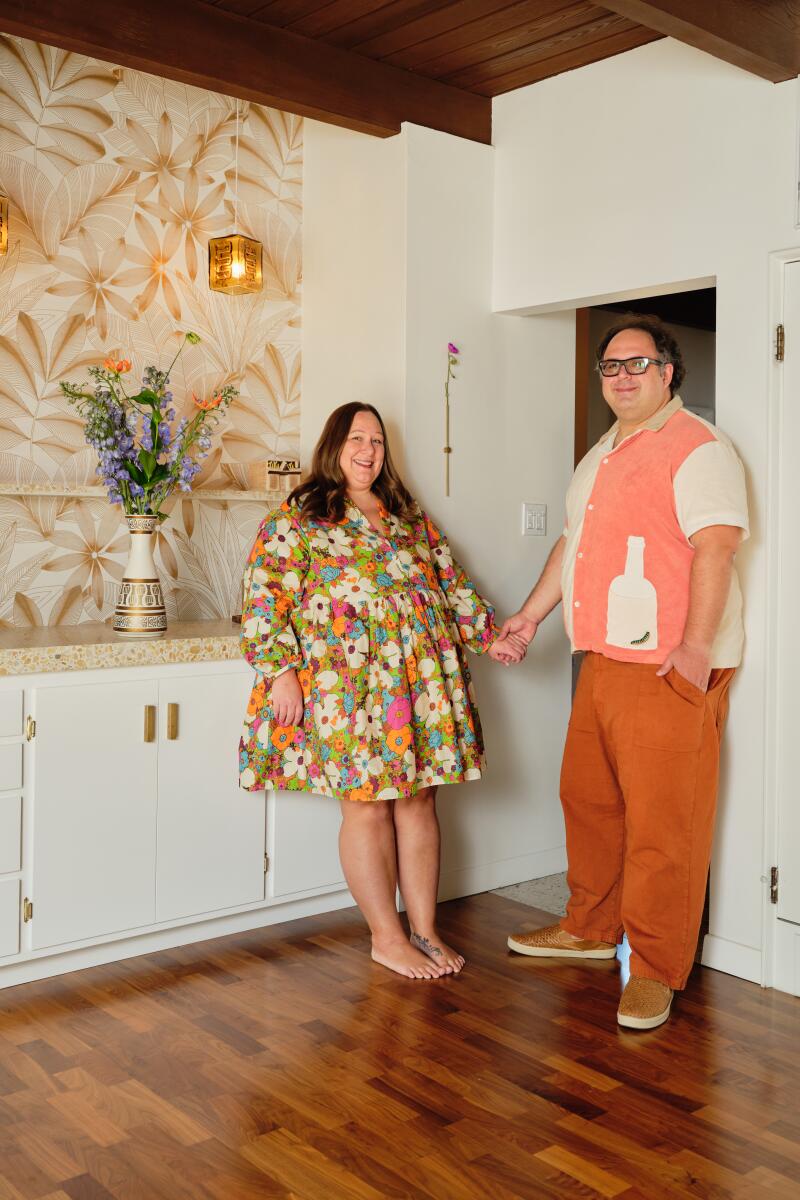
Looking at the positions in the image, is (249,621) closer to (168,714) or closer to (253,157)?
(168,714)

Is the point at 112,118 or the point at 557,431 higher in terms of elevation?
the point at 112,118

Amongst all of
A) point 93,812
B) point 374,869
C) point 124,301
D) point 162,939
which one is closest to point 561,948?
point 374,869

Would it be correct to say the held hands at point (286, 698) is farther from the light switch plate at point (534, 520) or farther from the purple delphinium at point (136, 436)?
the light switch plate at point (534, 520)

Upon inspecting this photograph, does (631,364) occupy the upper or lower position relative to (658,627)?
upper

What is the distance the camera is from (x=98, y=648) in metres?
2.97

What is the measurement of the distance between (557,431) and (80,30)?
1.91 m

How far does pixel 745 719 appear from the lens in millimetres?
3041

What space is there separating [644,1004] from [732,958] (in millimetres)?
456

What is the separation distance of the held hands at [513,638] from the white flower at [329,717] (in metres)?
0.58

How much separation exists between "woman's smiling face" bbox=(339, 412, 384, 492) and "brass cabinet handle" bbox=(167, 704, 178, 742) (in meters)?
0.78

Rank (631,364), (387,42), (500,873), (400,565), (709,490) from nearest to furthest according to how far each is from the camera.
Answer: (709,490)
(631,364)
(400,565)
(387,42)
(500,873)

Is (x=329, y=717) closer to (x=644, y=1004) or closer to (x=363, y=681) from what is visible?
(x=363, y=681)

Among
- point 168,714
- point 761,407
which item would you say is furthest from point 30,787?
point 761,407

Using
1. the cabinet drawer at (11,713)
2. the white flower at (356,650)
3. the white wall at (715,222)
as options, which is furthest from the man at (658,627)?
the cabinet drawer at (11,713)
